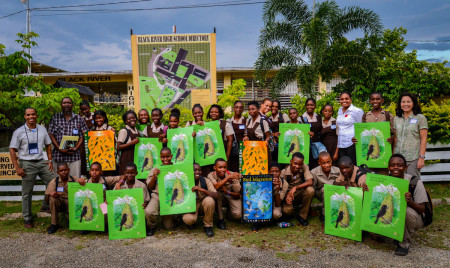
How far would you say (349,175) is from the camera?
4680 mm

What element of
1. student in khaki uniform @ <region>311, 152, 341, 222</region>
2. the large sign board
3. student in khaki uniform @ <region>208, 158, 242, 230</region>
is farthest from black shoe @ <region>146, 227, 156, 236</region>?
the large sign board

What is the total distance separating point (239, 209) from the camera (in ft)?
16.7

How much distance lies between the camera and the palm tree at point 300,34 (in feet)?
38.4

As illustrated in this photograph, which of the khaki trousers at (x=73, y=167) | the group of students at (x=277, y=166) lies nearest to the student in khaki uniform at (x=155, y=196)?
the group of students at (x=277, y=166)

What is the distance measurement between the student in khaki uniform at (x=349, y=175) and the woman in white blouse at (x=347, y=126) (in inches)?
30.3

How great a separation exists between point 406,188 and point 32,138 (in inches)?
221

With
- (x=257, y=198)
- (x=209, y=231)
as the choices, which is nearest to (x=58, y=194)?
(x=209, y=231)

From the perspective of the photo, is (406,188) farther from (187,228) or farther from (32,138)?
(32,138)

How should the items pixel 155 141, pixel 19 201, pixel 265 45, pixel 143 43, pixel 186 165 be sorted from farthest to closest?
pixel 265 45
pixel 143 43
pixel 19 201
pixel 155 141
pixel 186 165

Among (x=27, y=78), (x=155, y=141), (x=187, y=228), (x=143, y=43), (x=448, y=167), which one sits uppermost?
(x=143, y=43)

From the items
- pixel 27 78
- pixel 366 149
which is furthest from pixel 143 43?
pixel 366 149

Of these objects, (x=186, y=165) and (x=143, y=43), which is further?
(x=143, y=43)

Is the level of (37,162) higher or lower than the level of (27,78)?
lower

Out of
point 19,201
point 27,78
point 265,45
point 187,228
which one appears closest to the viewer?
point 187,228
